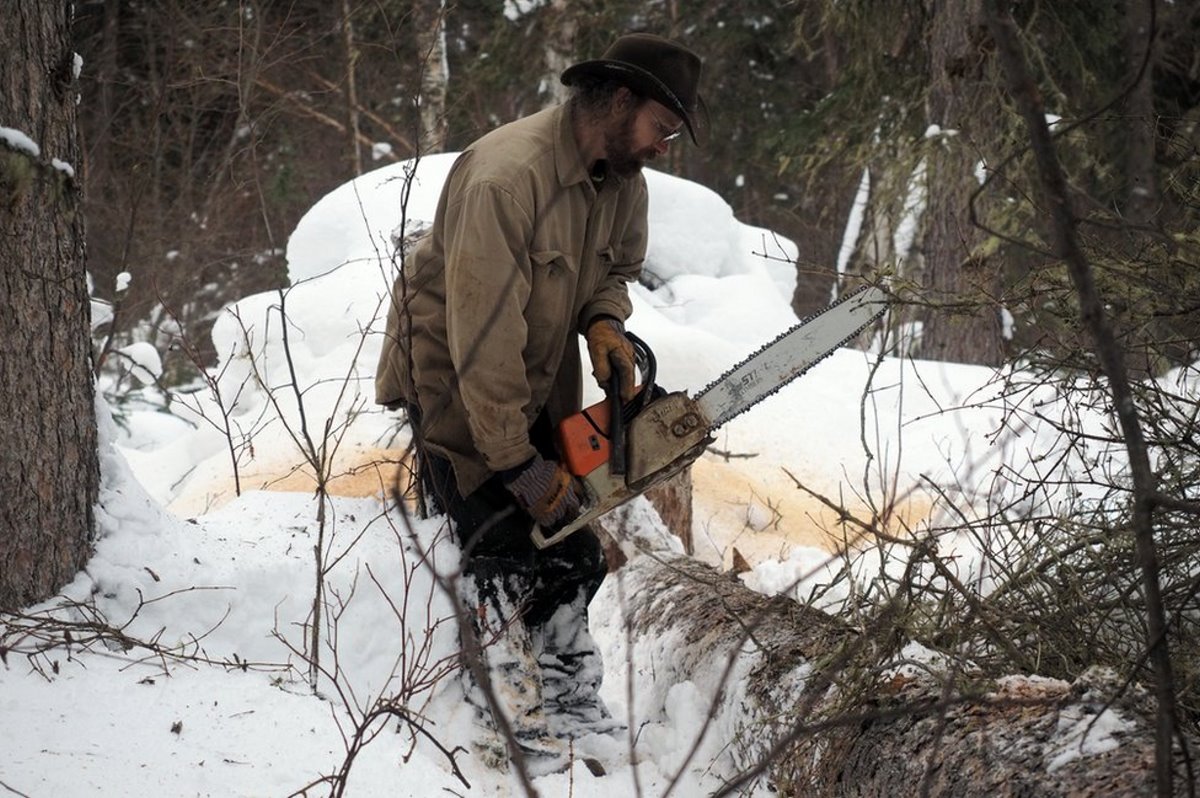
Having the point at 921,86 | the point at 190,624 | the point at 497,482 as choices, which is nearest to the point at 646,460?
the point at 497,482

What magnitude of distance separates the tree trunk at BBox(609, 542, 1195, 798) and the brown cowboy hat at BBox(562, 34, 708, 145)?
1.19 metres

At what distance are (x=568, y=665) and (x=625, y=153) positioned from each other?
1.46 m

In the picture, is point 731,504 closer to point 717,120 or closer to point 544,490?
point 544,490

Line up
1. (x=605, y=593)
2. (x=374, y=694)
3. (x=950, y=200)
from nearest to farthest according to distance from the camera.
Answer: (x=374, y=694) → (x=605, y=593) → (x=950, y=200)

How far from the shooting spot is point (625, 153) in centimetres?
304

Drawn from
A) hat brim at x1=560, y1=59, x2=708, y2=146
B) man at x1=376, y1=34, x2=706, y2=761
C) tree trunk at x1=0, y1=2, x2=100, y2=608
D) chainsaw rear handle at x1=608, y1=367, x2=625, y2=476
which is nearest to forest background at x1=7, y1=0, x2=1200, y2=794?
tree trunk at x1=0, y1=2, x2=100, y2=608

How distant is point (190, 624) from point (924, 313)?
696cm

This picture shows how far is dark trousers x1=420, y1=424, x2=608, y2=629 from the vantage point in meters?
3.12

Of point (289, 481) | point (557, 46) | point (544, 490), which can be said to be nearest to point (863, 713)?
point (544, 490)

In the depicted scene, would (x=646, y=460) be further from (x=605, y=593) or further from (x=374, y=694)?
(x=605, y=593)

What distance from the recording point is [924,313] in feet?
28.9

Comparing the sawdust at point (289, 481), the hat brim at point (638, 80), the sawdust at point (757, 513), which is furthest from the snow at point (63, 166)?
the sawdust at point (757, 513)

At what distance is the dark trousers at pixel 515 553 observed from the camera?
10.3 ft

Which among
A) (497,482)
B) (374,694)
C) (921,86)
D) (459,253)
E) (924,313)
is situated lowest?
(374,694)
